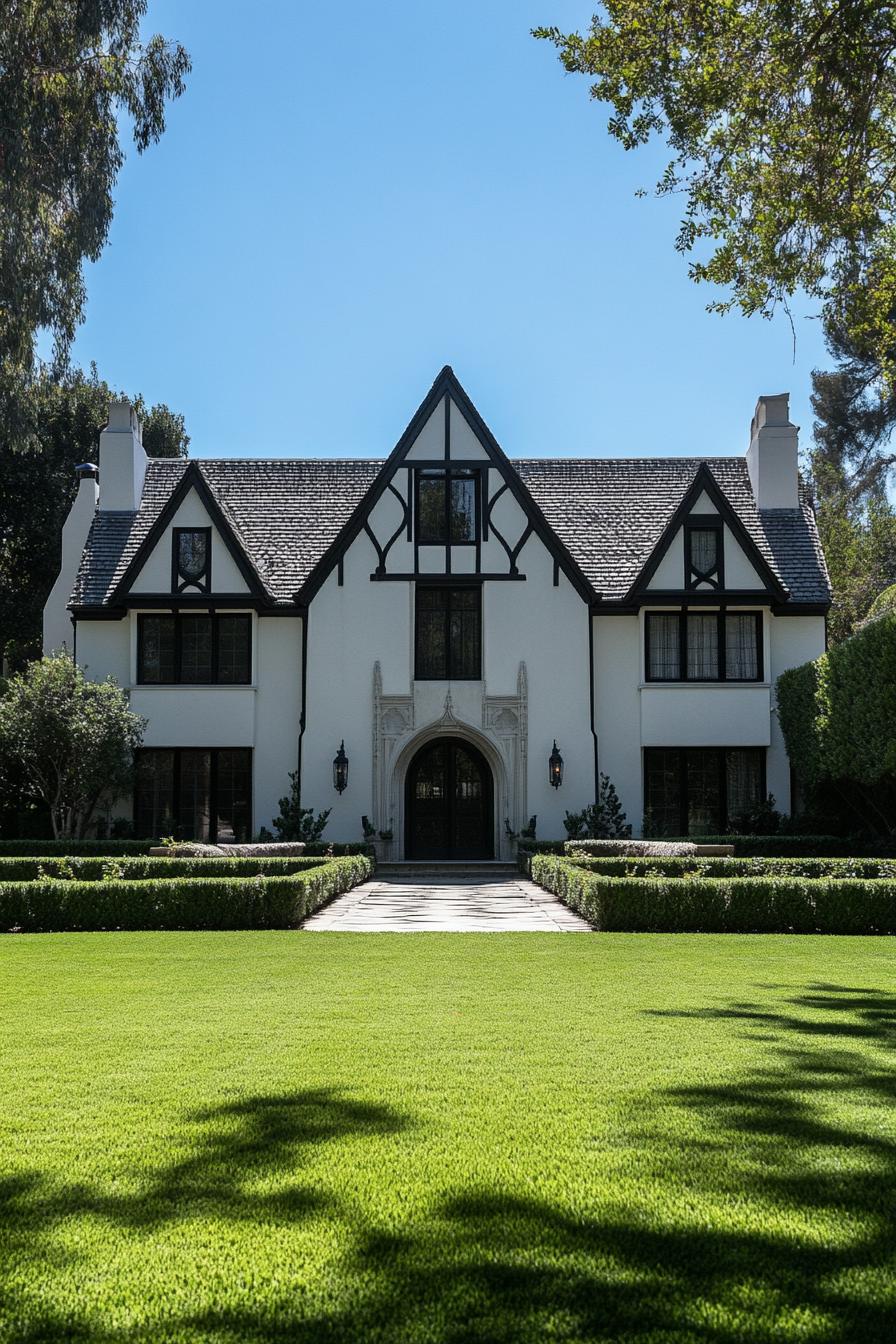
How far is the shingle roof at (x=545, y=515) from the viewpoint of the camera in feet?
99.3

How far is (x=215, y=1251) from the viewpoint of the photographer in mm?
3855

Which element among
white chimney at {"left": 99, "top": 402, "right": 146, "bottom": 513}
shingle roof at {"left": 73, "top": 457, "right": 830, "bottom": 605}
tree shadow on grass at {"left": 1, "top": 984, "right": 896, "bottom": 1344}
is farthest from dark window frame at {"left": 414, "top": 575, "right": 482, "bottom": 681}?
tree shadow on grass at {"left": 1, "top": 984, "right": 896, "bottom": 1344}

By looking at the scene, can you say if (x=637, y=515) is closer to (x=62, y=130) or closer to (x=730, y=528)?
(x=730, y=528)

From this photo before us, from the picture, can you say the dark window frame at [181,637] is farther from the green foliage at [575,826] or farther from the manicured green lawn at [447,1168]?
the manicured green lawn at [447,1168]

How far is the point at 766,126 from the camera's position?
13.8 meters

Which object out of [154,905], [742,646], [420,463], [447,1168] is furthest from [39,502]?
[447,1168]

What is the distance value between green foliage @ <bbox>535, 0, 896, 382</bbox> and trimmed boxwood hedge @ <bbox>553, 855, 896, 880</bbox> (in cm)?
725

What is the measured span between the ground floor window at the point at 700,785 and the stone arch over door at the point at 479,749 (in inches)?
140

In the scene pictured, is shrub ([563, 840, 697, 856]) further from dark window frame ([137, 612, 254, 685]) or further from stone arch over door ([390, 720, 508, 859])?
dark window frame ([137, 612, 254, 685])

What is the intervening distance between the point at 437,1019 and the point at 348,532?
72.8ft

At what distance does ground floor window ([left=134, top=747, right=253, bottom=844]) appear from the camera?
95.1ft

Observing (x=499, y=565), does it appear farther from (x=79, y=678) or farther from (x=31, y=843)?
(x=31, y=843)

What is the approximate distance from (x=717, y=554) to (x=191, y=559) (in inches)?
514

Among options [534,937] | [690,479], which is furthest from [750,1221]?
[690,479]
